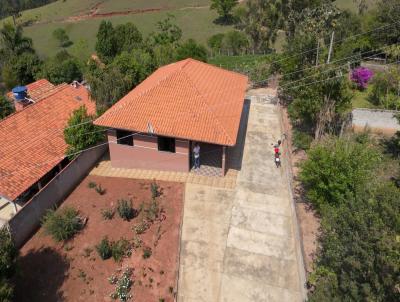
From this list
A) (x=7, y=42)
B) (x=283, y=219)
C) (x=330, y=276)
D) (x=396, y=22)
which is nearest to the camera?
(x=330, y=276)

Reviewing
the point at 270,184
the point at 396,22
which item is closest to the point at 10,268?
the point at 270,184

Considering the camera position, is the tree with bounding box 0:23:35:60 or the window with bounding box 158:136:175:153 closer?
the window with bounding box 158:136:175:153

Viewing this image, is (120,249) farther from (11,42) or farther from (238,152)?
(11,42)

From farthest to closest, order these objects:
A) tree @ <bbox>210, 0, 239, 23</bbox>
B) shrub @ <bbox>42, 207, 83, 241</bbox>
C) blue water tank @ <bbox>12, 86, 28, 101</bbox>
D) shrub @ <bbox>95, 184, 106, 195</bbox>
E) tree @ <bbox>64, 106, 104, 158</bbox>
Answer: tree @ <bbox>210, 0, 239, 23</bbox> < blue water tank @ <bbox>12, 86, 28, 101</bbox> < tree @ <bbox>64, 106, 104, 158</bbox> < shrub @ <bbox>95, 184, 106, 195</bbox> < shrub @ <bbox>42, 207, 83, 241</bbox>

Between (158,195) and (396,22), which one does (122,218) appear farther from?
(396,22)

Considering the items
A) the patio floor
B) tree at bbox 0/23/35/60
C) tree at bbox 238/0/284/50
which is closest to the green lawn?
Answer: tree at bbox 238/0/284/50

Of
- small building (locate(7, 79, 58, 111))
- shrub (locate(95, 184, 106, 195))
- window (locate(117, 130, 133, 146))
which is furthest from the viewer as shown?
small building (locate(7, 79, 58, 111))

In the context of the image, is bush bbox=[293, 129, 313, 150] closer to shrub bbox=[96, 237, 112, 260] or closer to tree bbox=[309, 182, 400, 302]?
tree bbox=[309, 182, 400, 302]

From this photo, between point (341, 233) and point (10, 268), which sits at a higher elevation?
point (341, 233)
